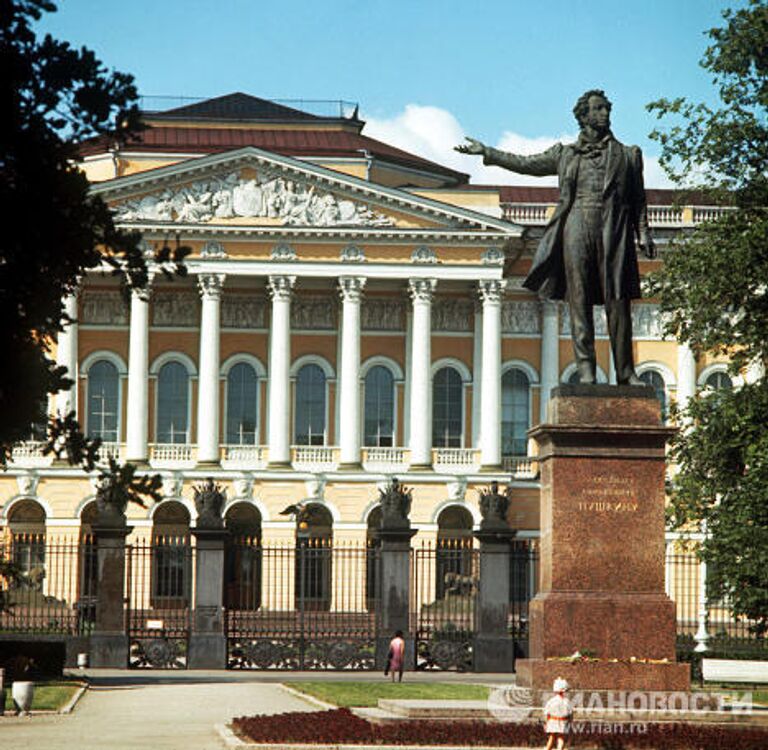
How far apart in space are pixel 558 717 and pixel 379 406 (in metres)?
53.1

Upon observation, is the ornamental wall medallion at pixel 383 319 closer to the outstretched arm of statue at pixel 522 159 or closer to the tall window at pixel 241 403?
the tall window at pixel 241 403

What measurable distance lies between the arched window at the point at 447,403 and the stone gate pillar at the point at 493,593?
32.8 meters

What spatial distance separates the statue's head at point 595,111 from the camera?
65.0ft

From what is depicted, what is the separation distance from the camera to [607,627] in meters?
18.5

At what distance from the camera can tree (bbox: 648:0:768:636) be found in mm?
34875

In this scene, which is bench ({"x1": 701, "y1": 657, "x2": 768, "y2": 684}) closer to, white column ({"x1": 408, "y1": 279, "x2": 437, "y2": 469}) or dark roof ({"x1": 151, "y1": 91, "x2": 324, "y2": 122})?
white column ({"x1": 408, "y1": 279, "x2": 437, "y2": 469})

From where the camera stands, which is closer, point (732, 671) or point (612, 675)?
point (612, 675)

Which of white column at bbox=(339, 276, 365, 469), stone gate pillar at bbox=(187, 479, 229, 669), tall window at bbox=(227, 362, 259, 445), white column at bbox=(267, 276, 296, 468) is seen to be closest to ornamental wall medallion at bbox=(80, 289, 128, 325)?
tall window at bbox=(227, 362, 259, 445)

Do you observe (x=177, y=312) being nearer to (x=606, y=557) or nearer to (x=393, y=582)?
(x=393, y=582)

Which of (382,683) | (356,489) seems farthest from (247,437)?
(382,683)

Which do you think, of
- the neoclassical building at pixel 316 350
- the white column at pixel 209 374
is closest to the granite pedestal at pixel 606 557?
the neoclassical building at pixel 316 350

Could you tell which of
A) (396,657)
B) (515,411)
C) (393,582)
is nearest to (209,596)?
(393,582)

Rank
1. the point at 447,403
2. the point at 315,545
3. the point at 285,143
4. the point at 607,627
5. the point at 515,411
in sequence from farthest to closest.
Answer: the point at 285,143 → the point at 515,411 → the point at 447,403 → the point at 315,545 → the point at 607,627

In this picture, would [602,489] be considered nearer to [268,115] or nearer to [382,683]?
[382,683]
